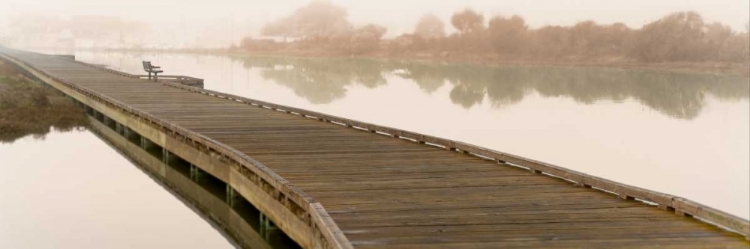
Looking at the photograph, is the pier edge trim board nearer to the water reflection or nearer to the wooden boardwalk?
the wooden boardwalk

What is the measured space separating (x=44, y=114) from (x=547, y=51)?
6505cm

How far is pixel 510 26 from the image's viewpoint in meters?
85.4

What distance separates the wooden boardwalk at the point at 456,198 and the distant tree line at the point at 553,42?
190ft

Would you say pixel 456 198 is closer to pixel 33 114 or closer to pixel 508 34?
pixel 33 114

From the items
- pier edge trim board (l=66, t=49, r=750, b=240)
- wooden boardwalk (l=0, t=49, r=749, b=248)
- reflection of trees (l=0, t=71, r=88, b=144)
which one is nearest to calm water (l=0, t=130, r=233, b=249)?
wooden boardwalk (l=0, t=49, r=749, b=248)

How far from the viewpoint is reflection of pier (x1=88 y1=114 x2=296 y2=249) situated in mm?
10367

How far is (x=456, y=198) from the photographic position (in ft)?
27.1

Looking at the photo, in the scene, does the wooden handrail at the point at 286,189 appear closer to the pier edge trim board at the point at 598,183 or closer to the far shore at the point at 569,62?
the pier edge trim board at the point at 598,183

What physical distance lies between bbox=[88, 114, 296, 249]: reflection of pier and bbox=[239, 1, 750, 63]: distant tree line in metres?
55.9

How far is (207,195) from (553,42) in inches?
2830

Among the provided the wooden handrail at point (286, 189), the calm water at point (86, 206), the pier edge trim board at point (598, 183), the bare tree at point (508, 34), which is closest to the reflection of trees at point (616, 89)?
the pier edge trim board at point (598, 183)

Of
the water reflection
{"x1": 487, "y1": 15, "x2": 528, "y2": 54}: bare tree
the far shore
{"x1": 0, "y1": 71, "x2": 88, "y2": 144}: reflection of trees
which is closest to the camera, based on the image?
{"x1": 0, "y1": 71, "x2": 88, "y2": 144}: reflection of trees

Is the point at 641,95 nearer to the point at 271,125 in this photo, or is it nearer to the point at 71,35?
the point at 271,125

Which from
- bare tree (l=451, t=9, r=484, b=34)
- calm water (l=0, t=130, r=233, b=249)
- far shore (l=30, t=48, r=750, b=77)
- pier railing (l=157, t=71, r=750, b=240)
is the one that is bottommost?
calm water (l=0, t=130, r=233, b=249)
